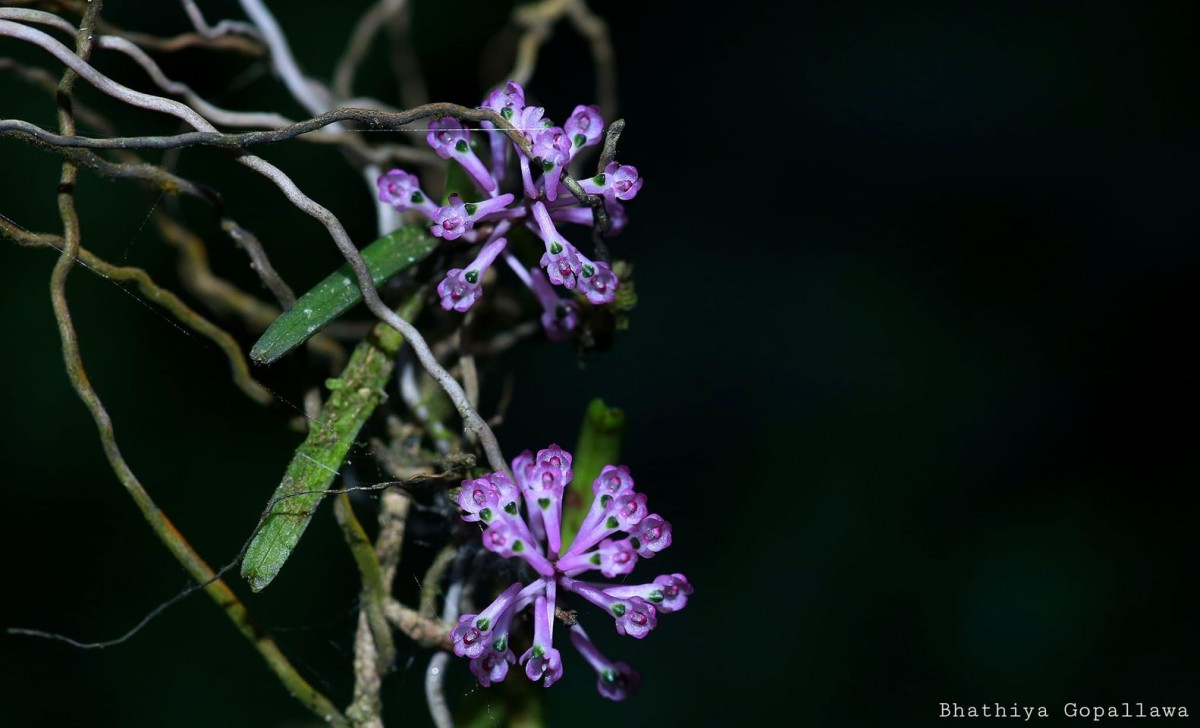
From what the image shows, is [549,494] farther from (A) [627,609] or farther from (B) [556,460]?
(A) [627,609]

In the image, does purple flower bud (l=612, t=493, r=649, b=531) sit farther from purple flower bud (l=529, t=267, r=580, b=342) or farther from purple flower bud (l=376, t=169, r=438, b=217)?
purple flower bud (l=376, t=169, r=438, b=217)


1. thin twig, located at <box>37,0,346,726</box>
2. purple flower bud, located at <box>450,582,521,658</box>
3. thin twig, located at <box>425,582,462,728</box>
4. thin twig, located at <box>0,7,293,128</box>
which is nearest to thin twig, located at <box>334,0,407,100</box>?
thin twig, located at <box>0,7,293,128</box>

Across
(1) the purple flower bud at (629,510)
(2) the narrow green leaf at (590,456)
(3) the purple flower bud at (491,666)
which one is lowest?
(3) the purple flower bud at (491,666)

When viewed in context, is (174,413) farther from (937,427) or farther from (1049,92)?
(1049,92)

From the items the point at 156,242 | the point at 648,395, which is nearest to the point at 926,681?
the point at 648,395

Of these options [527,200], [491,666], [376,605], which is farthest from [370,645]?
[527,200]

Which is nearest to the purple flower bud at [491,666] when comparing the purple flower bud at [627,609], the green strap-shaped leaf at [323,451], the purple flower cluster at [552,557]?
the purple flower cluster at [552,557]

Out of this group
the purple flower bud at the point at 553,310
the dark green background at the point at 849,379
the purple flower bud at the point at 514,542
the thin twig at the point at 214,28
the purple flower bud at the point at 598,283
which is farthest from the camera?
the dark green background at the point at 849,379

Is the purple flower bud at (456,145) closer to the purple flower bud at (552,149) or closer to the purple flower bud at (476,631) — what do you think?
the purple flower bud at (552,149)
